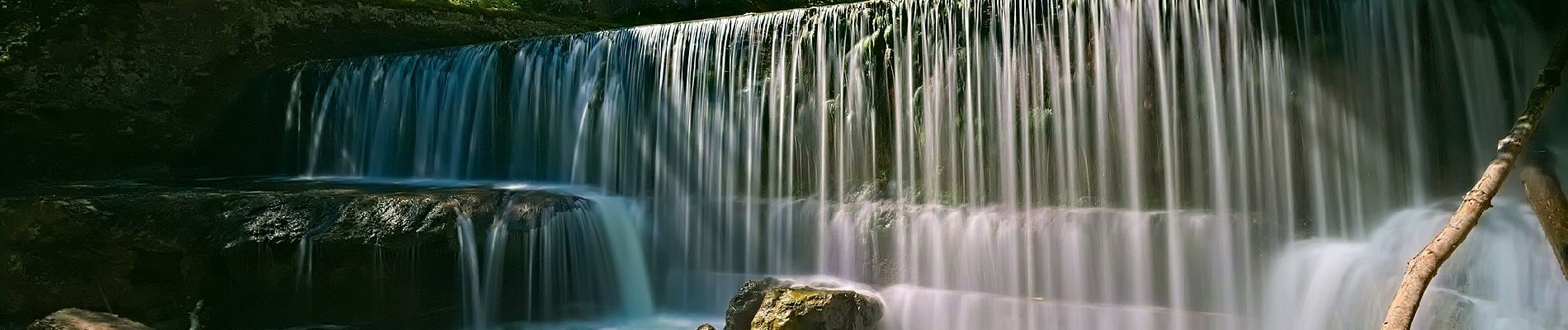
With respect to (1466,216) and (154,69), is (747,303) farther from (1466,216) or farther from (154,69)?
(154,69)

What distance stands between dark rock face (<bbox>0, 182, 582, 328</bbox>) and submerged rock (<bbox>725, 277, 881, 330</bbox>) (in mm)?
1964

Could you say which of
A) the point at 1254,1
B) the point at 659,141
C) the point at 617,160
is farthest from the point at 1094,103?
the point at 617,160

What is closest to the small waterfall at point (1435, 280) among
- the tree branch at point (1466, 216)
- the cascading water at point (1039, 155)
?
the cascading water at point (1039, 155)

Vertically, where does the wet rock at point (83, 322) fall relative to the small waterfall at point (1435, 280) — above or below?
below

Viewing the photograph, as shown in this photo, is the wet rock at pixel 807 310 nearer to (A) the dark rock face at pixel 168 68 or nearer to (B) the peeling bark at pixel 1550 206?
(B) the peeling bark at pixel 1550 206

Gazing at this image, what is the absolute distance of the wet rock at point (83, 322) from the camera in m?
5.06

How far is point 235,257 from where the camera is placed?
5.68 meters

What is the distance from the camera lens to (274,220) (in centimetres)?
582

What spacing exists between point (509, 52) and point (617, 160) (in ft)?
6.13

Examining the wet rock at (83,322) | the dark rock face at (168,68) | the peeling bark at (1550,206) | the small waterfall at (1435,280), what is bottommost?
the wet rock at (83,322)

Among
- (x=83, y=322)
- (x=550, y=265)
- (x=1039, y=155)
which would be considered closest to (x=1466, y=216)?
(x=1039, y=155)

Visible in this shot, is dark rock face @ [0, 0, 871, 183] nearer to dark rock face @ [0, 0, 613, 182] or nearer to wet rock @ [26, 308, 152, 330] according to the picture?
dark rock face @ [0, 0, 613, 182]

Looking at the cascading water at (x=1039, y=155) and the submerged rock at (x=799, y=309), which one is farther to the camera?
the submerged rock at (x=799, y=309)

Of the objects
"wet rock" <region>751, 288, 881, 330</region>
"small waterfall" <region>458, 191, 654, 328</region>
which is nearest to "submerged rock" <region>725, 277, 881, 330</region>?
"wet rock" <region>751, 288, 881, 330</region>
